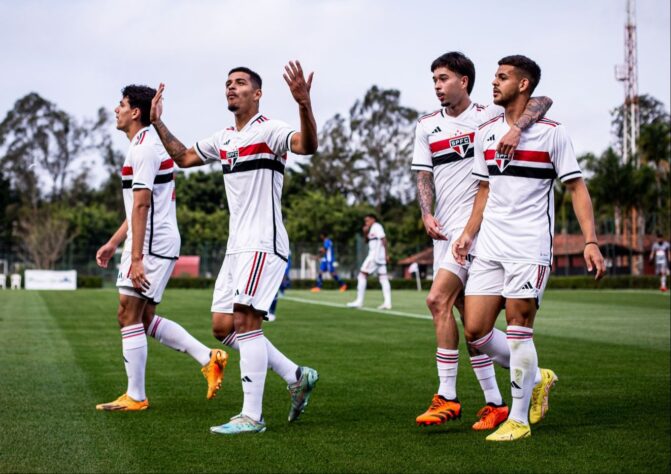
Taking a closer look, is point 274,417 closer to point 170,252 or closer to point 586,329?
point 170,252

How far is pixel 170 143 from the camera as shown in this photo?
6.60m

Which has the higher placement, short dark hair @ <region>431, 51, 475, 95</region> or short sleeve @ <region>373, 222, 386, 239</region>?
short dark hair @ <region>431, 51, 475, 95</region>

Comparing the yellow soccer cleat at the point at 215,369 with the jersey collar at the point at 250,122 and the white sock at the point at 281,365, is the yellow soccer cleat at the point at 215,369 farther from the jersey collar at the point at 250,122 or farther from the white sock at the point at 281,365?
the jersey collar at the point at 250,122

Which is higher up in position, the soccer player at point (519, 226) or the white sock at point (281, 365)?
the soccer player at point (519, 226)

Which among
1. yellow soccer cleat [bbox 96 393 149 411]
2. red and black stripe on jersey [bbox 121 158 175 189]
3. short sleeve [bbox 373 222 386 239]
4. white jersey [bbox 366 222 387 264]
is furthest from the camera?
short sleeve [bbox 373 222 386 239]

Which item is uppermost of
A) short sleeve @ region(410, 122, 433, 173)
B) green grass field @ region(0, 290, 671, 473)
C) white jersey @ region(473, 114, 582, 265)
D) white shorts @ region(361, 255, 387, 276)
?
short sleeve @ region(410, 122, 433, 173)

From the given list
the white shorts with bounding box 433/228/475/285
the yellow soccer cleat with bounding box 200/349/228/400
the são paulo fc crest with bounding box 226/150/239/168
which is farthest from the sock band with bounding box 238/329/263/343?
the white shorts with bounding box 433/228/475/285

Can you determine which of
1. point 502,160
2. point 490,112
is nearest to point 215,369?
point 502,160

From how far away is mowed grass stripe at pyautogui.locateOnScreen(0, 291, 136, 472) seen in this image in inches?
194

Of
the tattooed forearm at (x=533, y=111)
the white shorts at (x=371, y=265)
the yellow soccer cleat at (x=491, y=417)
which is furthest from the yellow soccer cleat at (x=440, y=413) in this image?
the white shorts at (x=371, y=265)

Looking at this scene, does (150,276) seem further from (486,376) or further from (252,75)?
(486,376)

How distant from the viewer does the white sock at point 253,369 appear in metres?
6.04

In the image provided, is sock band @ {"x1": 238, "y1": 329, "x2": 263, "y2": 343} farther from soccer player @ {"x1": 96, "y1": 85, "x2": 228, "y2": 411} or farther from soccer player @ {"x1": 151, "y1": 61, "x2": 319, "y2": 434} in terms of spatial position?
soccer player @ {"x1": 96, "y1": 85, "x2": 228, "y2": 411}

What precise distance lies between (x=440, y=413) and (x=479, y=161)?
5.52 ft
